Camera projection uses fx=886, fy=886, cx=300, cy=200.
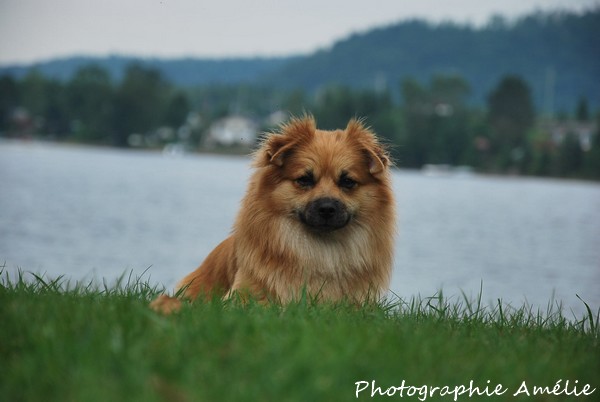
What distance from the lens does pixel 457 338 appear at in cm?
529

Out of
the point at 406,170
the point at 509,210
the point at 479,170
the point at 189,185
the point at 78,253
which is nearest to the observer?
the point at 78,253

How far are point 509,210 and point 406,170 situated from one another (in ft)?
163

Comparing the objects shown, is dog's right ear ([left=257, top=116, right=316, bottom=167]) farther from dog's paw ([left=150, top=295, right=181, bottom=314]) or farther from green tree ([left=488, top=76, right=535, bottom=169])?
green tree ([left=488, top=76, right=535, bottom=169])

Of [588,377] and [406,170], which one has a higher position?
[588,377]

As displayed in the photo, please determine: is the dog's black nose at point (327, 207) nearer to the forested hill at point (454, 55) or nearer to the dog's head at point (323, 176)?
the dog's head at point (323, 176)

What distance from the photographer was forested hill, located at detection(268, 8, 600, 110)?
13612 cm

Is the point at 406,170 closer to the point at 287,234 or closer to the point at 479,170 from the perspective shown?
the point at 479,170

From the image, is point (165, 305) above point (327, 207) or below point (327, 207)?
below

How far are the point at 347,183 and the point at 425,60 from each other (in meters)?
168

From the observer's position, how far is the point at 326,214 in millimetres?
6871

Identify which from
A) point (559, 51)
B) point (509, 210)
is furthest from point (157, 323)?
point (559, 51)

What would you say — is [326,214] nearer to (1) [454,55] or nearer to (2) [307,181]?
(2) [307,181]

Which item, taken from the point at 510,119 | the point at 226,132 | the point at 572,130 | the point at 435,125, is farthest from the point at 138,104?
the point at 572,130

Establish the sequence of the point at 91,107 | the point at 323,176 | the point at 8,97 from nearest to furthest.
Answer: the point at 323,176
the point at 91,107
the point at 8,97
